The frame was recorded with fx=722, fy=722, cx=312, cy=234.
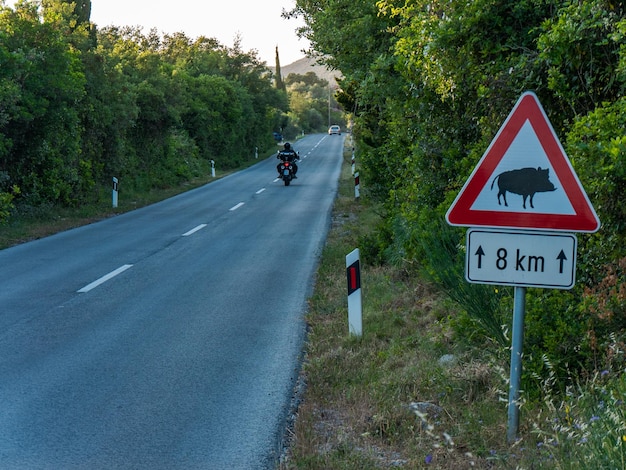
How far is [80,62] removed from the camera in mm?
22406

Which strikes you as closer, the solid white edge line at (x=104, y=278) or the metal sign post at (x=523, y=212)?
the metal sign post at (x=523, y=212)

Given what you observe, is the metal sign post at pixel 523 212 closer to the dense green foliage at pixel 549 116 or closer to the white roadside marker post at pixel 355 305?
the dense green foliage at pixel 549 116

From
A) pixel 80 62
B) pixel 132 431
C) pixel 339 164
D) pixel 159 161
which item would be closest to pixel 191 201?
pixel 80 62

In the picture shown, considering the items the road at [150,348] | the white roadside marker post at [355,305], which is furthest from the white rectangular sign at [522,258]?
the white roadside marker post at [355,305]

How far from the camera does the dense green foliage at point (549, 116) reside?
4.75 meters

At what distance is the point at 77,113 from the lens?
2212 centimetres

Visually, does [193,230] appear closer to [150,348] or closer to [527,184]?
[150,348]

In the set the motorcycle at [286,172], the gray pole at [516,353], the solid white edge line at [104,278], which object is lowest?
the motorcycle at [286,172]

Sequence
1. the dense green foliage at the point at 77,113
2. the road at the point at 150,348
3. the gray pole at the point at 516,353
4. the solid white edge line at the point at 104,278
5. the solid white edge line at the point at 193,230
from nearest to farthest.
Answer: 1. the gray pole at the point at 516,353
2. the road at the point at 150,348
3. the solid white edge line at the point at 104,278
4. the solid white edge line at the point at 193,230
5. the dense green foliage at the point at 77,113

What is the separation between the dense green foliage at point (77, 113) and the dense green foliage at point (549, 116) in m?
11.2

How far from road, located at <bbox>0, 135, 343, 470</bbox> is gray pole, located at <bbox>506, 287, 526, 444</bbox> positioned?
1.56 metres

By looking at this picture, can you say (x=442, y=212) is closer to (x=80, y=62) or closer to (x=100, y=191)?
(x=80, y=62)

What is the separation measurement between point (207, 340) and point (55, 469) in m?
3.29

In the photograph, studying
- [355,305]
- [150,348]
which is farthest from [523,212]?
[150,348]
